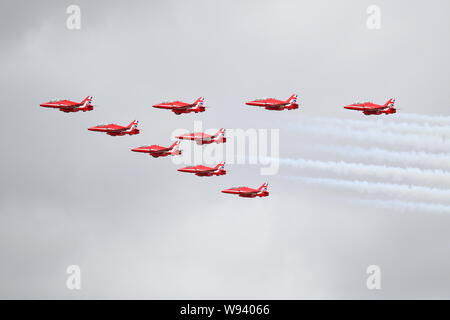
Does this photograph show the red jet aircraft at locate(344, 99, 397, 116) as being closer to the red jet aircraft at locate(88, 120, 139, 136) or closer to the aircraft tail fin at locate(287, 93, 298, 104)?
the aircraft tail fin at locate(287, 93, 298, 104)

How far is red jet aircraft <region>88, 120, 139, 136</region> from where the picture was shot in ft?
494

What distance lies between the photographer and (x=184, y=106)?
153 meters

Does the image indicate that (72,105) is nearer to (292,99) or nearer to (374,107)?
(292,99)

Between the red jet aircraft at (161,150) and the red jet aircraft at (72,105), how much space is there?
31.5 feet

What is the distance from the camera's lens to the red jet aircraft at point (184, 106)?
152750 mm

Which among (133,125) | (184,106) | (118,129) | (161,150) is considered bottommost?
(161,150)

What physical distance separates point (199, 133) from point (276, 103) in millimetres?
11548

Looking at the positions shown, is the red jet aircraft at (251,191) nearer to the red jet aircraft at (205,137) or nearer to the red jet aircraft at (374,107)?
the red jet aircraft at (205,137)

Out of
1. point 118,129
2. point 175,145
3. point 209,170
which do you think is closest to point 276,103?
point 209,170

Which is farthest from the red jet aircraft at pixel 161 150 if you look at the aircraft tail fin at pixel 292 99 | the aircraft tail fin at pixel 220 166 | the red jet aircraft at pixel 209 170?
the aircraft tail fin at pixel 292 99

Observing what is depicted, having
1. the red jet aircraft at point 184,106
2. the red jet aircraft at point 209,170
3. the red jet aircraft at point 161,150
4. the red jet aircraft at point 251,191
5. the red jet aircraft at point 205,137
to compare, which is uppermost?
the red jet aircraft at point 184,106

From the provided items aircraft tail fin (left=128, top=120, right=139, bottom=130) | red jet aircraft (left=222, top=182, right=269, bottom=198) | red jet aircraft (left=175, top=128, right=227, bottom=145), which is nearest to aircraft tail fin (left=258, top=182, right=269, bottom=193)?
red jet aircraft (left=222, top=182, right=269, bottom=198)

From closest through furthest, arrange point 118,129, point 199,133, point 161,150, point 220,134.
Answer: point 220,134 < point 199,133 < point 118,129 < point 161,150
